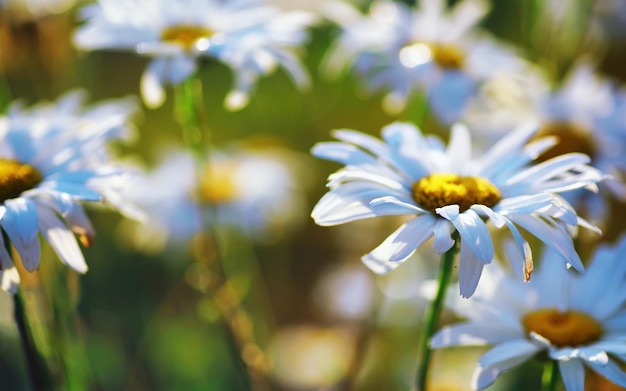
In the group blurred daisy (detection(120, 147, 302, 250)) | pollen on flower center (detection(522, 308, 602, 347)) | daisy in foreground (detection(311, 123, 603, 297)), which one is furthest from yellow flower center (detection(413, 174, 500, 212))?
blurred daisy (detection(120, 147, 302, 250))

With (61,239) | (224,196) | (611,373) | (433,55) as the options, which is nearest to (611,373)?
(611,373)

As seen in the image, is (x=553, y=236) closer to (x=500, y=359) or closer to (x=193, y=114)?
(x=500, y=359)

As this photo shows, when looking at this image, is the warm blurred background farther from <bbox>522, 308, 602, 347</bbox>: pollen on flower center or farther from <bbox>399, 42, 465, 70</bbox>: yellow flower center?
<bbox>522, 308, 602, 347</bbox>: pollen on flower center

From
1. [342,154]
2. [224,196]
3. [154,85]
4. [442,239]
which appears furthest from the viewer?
[224,196]

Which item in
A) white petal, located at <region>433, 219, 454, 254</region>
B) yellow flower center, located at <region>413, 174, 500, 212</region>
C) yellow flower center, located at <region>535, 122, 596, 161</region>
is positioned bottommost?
yellow flower center, located at <region>535, 122, 596, 161</region>

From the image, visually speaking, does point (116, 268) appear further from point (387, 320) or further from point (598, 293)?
point (598, 293)
